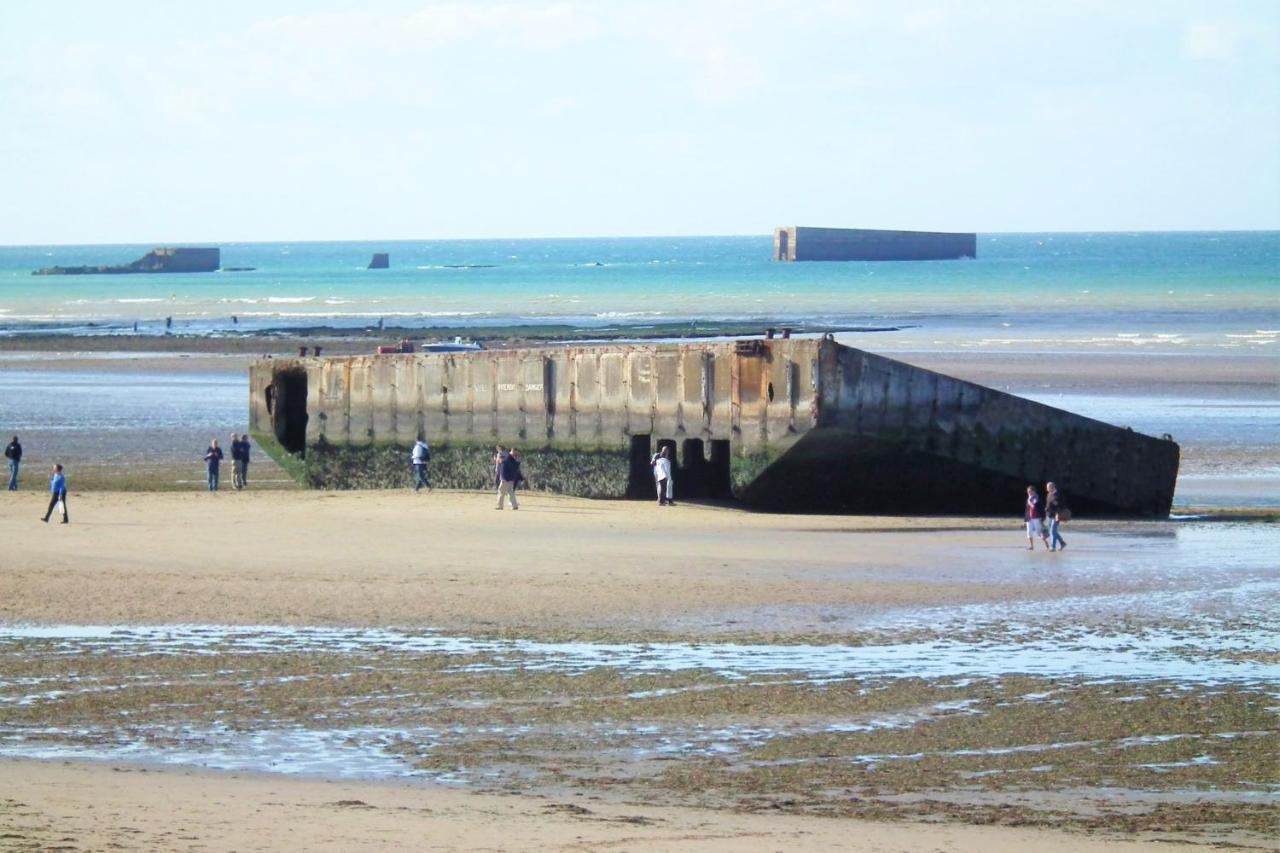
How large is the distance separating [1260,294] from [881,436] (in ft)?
309

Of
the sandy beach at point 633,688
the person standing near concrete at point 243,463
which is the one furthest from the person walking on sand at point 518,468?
the person standing near concrete at point 243,463

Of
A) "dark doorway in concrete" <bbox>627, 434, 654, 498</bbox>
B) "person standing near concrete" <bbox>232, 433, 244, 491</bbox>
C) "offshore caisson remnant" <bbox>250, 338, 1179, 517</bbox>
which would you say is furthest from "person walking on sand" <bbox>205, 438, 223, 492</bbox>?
"dark doorway in concrete" <bbox>627, 434, 654, 498</bbox>

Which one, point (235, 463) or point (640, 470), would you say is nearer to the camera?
point (640, 470)

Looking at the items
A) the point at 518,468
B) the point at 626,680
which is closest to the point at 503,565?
the point at 518,468

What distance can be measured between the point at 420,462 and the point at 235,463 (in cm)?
372

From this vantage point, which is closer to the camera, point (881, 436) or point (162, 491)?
point (881, 436)

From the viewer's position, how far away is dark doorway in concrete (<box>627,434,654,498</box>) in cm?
3111

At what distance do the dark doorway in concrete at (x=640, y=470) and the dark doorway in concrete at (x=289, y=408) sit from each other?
7639 millimetres

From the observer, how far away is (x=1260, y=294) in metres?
116

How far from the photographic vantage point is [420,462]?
108 feet

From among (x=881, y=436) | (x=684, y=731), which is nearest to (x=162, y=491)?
(x=881, y=436)

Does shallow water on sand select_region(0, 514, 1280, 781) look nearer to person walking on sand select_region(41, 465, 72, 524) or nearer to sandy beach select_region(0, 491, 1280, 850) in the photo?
sandy beach select_region(0, 491, 1280, 850)

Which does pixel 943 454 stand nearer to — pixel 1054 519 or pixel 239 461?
pixel 1054 519

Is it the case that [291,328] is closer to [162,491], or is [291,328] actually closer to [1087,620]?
[162,491]
